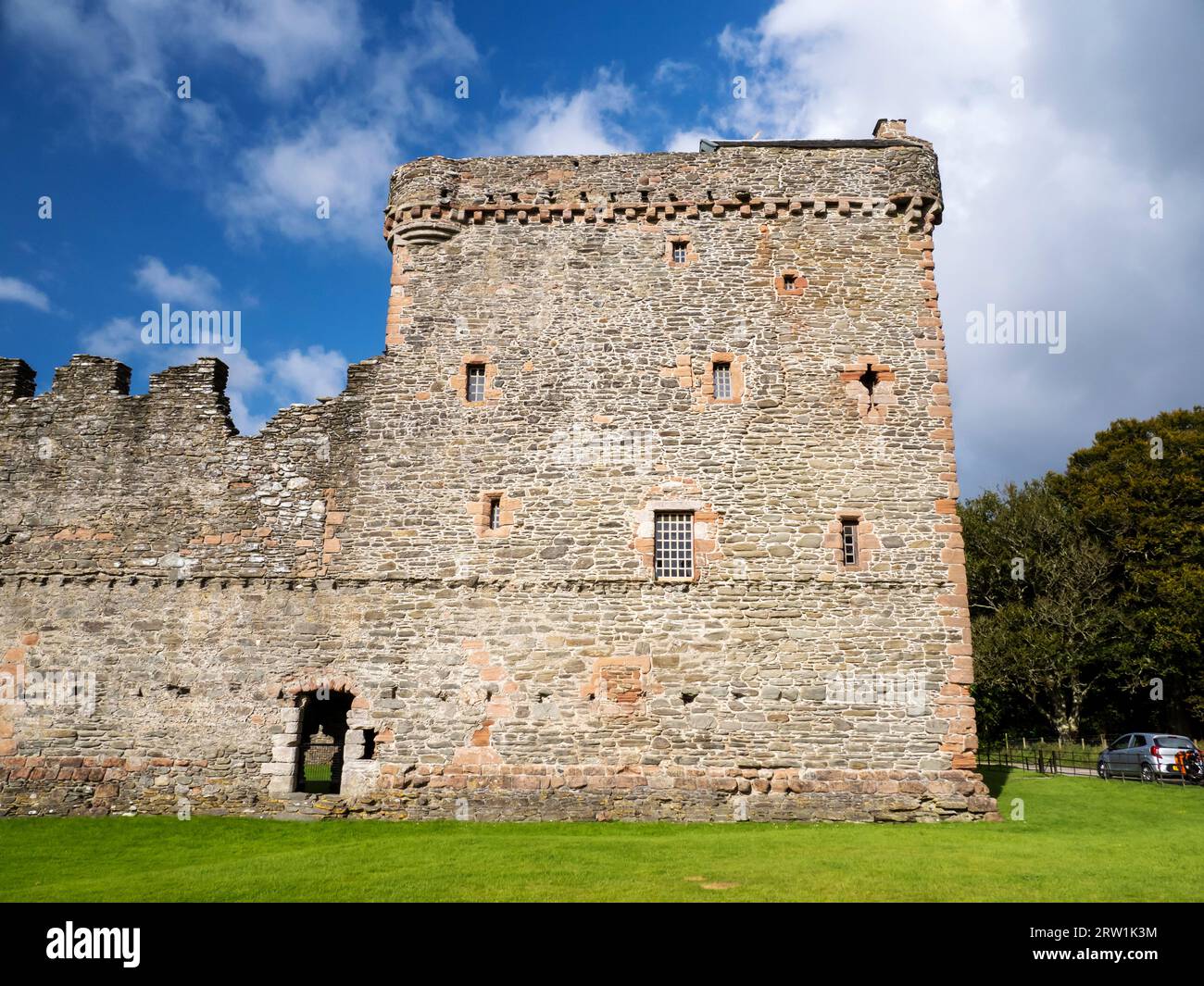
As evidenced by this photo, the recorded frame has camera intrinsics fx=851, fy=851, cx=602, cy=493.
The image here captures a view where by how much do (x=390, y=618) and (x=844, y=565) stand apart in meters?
8.70

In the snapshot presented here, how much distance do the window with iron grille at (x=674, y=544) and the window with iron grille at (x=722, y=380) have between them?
8.18 feet

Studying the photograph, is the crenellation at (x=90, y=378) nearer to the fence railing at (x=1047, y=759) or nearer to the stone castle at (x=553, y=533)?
the stone castle at (x=553, y=533)

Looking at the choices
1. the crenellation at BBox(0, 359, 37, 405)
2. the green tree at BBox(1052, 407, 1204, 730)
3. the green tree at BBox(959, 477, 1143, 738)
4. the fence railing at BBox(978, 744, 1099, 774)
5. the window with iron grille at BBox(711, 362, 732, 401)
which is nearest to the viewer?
the window with iron grille at BBox(711, 362, 732, 401)

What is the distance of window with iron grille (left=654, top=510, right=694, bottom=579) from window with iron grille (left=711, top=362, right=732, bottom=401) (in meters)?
2.49

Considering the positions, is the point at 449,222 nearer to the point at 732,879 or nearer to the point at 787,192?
the point at 787,192

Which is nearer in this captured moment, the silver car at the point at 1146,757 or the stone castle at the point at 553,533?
the stone castle at the point at 553,533

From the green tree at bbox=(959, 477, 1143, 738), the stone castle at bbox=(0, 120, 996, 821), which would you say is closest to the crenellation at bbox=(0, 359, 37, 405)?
the stone castle at bbox=(0, 120, 996, 821)

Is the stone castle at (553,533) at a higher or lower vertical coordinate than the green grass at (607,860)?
higher

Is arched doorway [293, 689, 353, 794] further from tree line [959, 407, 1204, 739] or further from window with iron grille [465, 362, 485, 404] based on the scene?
tree line [959, 407, 1204, 739]

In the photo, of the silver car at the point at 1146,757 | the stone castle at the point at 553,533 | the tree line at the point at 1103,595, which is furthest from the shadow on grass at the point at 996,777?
the tree line at the point at 1103,595

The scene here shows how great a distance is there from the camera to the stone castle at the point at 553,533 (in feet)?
50.9

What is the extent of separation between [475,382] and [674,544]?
5324 millimetres

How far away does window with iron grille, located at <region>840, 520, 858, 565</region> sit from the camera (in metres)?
16.2

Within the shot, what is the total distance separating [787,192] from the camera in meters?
18.0
